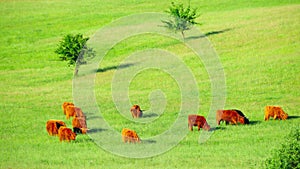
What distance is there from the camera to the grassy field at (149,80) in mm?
27031

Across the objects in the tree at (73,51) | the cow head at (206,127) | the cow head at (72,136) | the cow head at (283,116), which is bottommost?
the cow head at (72,136)

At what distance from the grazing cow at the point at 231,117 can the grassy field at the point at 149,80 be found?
687 millimetres

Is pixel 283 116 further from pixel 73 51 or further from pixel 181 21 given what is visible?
pixel 181 21

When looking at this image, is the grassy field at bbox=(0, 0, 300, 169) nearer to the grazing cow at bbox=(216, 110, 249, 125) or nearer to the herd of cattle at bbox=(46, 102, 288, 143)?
the herd of cattle at bbox=(46, 102, 288, 143)

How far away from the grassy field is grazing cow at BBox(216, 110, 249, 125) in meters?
0.69

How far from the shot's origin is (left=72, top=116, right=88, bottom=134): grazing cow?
31734 millimetres

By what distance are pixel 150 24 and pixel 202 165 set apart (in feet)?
171

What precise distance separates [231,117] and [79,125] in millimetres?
7748

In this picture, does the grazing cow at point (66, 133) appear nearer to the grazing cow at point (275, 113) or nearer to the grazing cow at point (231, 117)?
the grazing cow at point (231, 117)

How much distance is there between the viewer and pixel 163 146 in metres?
28.3

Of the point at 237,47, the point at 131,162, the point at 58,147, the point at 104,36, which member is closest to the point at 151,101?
the point at 58,147

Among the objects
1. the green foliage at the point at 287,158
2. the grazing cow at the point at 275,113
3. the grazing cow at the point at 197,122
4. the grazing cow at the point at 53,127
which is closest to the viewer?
the green foliage at the point at 287,158

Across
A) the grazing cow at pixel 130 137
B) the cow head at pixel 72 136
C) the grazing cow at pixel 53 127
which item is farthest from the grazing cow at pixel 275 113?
the grazing cow at pixel 53 127

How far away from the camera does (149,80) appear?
5062 cm
